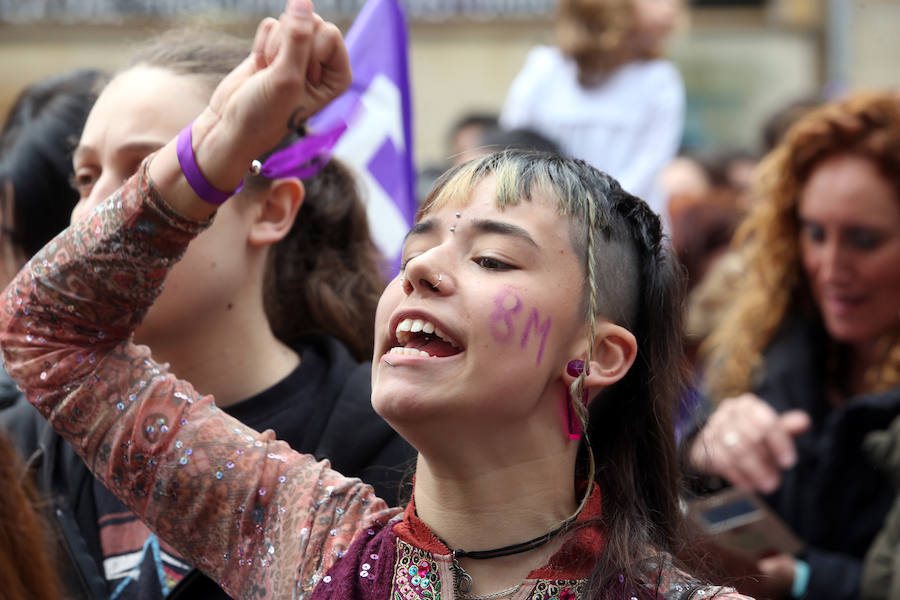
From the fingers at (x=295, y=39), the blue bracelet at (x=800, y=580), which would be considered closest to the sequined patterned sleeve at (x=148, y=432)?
the fingers at (x=295, y=39)

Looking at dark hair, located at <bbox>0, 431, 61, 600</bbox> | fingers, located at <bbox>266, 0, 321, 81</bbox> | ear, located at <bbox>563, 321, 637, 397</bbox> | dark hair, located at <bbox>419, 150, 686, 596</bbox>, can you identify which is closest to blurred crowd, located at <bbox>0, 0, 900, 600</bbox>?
dark hair, located at <bbox>0, 431, 61, 600</bbox>

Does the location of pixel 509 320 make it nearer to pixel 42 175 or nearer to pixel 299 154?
pixel 299 154

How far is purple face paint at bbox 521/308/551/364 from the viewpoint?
1.62 metres

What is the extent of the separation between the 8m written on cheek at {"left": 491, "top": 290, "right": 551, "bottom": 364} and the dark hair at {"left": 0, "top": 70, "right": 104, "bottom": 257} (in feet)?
5.49

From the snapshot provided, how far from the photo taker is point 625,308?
5.80ft

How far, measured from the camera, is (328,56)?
1638 millimetres

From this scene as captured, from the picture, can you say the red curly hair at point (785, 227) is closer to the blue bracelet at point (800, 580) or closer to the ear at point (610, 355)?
the blue bracelet at point (800, 580)

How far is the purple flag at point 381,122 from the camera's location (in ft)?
9.23

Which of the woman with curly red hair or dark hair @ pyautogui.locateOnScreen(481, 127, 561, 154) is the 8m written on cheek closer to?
the woman with curly red hair

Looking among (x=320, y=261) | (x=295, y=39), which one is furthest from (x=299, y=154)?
(x=295, y=39)

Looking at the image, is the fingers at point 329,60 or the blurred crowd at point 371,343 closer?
the fingers at point 329,60

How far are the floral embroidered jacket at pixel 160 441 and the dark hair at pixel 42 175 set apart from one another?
1.24 meters

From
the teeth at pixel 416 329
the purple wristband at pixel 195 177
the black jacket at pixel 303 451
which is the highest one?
the purple wristband at pixel 195 177

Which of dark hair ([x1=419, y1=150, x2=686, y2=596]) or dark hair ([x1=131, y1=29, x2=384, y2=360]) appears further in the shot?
dark hair ([x1=131, y1=29, x2=384, y2=360])
